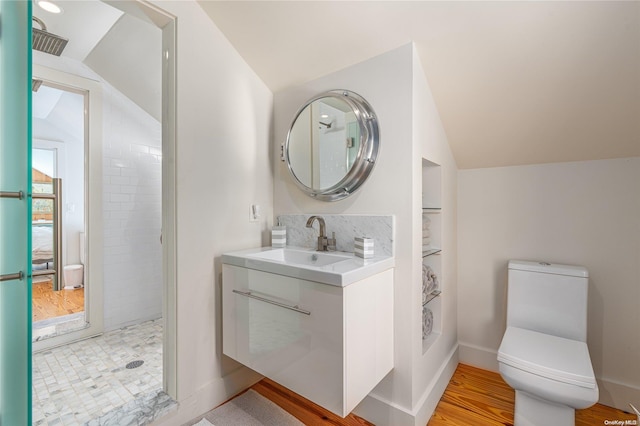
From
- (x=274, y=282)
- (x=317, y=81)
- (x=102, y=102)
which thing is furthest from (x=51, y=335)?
(x=317, y=81)

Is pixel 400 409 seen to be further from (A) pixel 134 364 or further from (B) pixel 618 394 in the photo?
(A) pixel 134 364

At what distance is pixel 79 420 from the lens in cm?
145

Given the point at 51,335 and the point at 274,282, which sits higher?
the point at 274,282

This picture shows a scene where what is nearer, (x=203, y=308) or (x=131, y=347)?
(x=203, y=308)

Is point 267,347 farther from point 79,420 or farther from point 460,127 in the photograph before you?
point 460,127

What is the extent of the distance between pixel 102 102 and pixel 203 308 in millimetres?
2136

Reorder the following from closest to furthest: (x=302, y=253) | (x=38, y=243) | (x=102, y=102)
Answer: (x=302, y=253) < (x=38, y=243) < (x=102, y=102)

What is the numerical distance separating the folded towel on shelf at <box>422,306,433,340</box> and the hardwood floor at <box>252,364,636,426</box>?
15.5 inches

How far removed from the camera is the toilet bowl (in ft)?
10.6

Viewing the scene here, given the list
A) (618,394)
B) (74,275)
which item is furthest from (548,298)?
(74,275)

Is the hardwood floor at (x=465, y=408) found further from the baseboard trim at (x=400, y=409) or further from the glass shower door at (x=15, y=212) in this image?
the glass shower door at (x=15, y=212)

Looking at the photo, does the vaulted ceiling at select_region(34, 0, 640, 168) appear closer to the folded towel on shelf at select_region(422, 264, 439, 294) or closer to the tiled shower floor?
the folded towel on shelf at select_region(422, 264, 439, 294)

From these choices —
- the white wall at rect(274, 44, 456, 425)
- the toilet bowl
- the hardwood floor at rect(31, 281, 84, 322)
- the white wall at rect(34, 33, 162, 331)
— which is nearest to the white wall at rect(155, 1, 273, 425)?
the white wall at rect(274, 44, 456, 425)

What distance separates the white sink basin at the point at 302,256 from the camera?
5.25 ft
